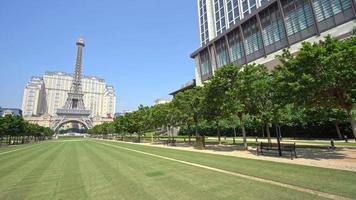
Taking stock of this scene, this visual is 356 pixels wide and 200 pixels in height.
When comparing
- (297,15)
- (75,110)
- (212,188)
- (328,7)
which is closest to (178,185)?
(212,188)

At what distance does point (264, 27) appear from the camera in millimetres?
57969

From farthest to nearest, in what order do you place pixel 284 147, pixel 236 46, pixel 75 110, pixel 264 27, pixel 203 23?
1. pixel 75 110
2. pixel 203 23
3. pixel 236 46
4. pixel 264 27
5. pixel 284 147

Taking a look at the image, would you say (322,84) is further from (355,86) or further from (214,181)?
(214,181)

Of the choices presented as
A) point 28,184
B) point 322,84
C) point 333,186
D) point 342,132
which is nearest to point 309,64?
point 322,84

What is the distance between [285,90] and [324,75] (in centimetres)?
328

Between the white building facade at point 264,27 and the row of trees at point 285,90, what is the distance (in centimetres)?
2455

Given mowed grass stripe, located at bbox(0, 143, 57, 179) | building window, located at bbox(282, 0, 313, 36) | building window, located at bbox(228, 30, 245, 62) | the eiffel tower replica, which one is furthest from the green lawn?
the eiffel tower replica

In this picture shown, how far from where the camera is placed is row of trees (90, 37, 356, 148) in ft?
49.6

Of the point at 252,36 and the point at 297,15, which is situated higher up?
the point at 252,36

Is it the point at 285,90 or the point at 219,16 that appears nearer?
the point at 285,90

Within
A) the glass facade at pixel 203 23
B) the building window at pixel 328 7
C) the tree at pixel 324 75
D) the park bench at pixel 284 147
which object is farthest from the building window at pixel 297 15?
the park bench at pixel 284 147

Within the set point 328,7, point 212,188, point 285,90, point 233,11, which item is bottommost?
point 212,188

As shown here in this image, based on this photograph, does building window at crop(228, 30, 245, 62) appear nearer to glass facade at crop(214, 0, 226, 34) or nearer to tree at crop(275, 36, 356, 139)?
glass facade at crop(214, 0, 226, 34)

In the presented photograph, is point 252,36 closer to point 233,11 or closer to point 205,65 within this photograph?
point 233,11
